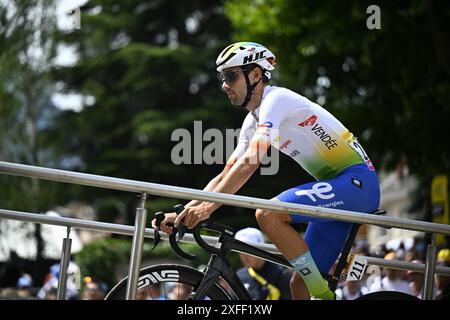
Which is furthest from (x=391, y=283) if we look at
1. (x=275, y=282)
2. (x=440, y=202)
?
(x=440, y=202)

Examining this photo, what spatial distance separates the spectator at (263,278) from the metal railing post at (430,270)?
11.5ft

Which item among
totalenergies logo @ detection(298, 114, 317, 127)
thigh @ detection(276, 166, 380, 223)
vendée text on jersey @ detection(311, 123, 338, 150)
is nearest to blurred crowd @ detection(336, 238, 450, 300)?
thigh @ detection(276, 166, 380, 223)

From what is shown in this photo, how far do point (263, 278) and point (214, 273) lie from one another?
355 centimetres

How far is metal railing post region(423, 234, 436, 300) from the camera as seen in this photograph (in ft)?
16.7

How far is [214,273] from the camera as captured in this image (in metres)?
5.28

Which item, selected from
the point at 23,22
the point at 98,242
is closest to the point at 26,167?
the point at 23,22

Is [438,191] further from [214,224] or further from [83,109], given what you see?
[83,109]

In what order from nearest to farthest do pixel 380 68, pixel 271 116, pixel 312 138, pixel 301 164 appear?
pixel 271 116
pixel 312 138
pixel 301 164
pixel 380 68

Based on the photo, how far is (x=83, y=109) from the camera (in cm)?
Answer: 3531

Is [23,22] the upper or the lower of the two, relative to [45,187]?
upper

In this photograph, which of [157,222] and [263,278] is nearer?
[157,222]

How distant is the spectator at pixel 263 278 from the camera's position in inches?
339

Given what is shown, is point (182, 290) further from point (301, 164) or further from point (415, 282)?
Answer: point (415, 282)
